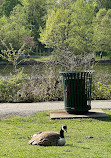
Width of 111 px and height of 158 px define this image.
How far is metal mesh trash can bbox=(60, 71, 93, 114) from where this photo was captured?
31.9ft

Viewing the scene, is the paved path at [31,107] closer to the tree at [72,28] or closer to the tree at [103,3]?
the tree at [72,28]

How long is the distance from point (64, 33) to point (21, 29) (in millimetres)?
14064

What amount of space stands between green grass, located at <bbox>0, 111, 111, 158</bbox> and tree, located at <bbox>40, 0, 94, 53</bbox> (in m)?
45.2

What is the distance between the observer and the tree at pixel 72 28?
5500 centimetres

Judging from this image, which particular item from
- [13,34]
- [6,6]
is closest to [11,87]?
[13,34]

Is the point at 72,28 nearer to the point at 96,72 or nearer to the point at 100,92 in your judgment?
the point at 96,72

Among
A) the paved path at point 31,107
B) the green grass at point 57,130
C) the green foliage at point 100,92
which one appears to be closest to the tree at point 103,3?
the green foliage at point 100,92

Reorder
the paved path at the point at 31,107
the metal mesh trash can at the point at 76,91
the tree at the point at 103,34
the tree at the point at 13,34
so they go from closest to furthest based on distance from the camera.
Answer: the metal mesh trash can at the point at 76,91 → the paved path at the point at 31,107 → the tree at the point at 103,34 → the tree at the point at 13,34

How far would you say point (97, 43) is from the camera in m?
58.8

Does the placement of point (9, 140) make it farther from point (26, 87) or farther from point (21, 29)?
point (21, 29)

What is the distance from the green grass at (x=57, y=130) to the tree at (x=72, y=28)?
4523cm

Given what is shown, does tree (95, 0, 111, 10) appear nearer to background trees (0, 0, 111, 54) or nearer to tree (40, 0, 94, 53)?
background trees (0, 0, 111, 54)

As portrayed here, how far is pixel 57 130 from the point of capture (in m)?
8.05

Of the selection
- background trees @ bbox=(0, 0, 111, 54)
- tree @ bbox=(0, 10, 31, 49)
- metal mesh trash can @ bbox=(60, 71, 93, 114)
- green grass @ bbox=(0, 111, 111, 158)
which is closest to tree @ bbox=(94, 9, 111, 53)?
background trees @ bbox=(0, 0, 111, 54)
